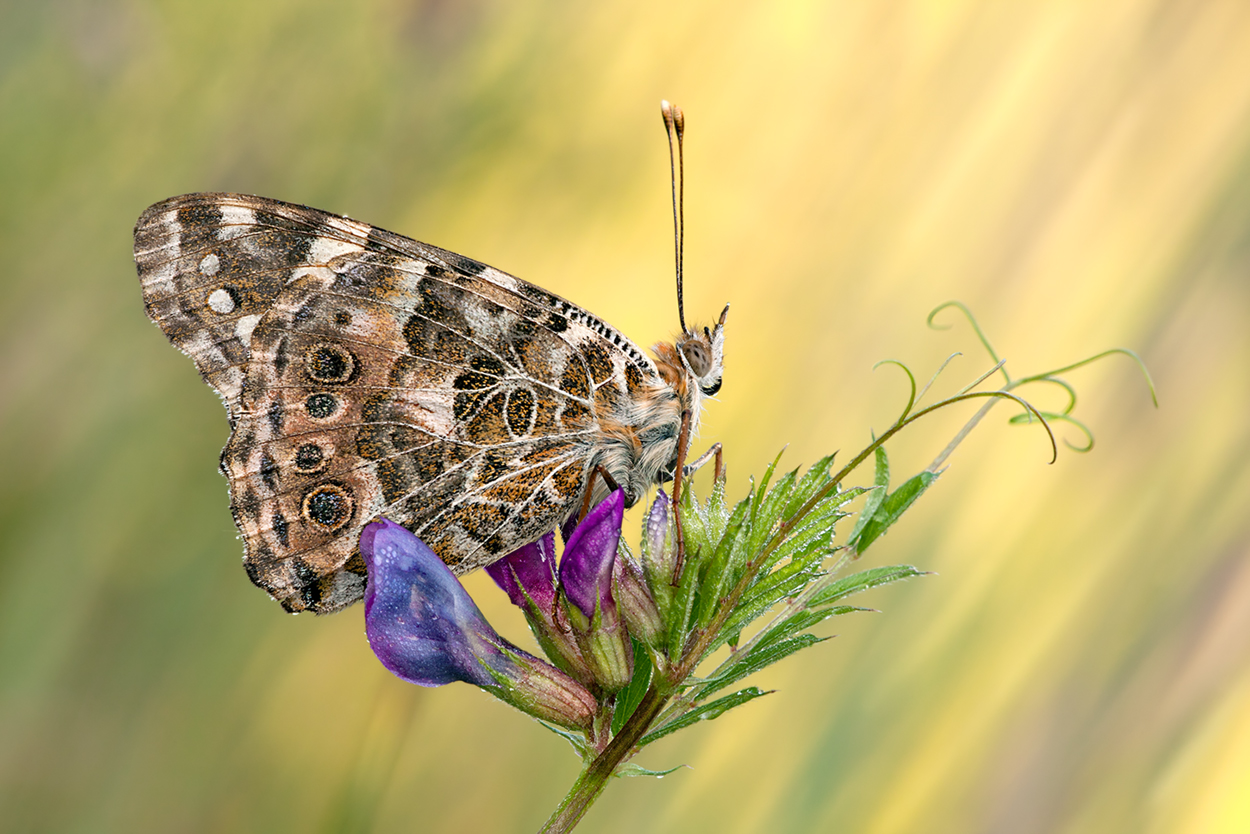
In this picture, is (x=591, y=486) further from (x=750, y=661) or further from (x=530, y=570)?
(x=750, y=661)

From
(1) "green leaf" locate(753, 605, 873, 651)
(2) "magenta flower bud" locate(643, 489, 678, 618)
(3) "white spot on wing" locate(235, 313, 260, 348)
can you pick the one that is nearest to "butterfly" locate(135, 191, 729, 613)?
(3) "white spot on wing" locate(235, 313, 260, 348)

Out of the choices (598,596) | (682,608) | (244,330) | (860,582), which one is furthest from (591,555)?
(244,330)

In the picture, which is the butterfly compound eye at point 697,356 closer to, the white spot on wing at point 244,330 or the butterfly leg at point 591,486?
the butterfly leg at point 591,486

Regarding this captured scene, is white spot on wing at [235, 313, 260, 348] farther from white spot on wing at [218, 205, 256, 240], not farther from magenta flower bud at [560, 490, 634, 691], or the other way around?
magenta flower bud at [560, 490, 634, 691]

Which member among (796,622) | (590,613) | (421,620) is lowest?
(421,620)

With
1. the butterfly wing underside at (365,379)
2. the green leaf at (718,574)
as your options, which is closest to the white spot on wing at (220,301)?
the butterfly wing underside at (365,379)

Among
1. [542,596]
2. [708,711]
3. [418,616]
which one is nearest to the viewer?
[708,711]

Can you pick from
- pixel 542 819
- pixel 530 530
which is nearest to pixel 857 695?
pixel 542 819
